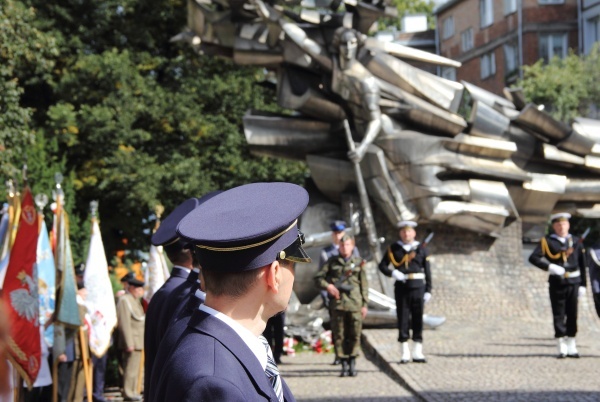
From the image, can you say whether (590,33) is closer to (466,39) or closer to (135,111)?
(466,39)

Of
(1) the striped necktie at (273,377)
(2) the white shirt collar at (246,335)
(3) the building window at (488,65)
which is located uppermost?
(2) the white shirt collar at (246,335)

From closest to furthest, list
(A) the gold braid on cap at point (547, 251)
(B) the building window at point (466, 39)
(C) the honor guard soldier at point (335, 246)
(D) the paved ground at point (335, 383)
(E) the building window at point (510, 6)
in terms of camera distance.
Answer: (D) the paved ground at point (335, 383), (A) the gold braid on cap at point (547, 251), (C) the honor guard soldier at point (335, 246), (E) the building window at point (510, 6), (B) the building window at point (466, 39)

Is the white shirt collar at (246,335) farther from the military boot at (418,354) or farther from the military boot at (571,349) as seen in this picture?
the military boot at (571,349)

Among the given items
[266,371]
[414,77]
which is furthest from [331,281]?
[266,371]

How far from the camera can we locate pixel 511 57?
48.2 metres

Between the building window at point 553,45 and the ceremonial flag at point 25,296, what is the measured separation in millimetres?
39381

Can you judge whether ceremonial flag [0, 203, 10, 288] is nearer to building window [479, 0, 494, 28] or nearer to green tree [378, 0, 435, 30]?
green tree [378, 0, 435, 30]

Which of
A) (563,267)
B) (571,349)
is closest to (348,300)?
(563,267)

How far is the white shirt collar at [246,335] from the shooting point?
254 cm

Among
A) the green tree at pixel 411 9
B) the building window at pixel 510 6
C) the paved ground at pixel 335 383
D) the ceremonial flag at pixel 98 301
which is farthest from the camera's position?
the green tree at pixel 411 9

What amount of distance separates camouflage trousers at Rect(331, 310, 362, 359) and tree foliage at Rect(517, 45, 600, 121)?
82.0 feet

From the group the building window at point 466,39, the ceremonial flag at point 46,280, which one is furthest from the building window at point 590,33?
the ceremonial flag at point 46,280

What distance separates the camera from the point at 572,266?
12.9m

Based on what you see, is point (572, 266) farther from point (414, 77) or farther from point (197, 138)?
point (197, 138)
